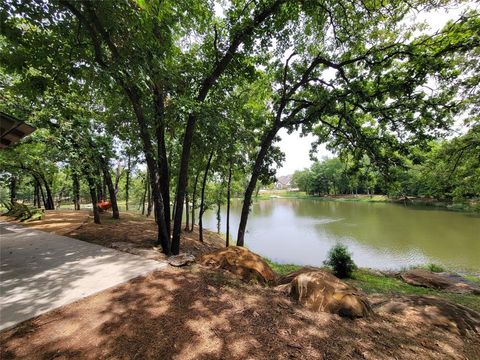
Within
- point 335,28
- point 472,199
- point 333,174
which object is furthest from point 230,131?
point 333,174

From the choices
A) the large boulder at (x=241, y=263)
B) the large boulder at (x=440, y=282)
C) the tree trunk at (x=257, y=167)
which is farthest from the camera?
the tree trunk at (x=257, y=167)

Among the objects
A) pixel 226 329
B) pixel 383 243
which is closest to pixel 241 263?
pixel 226 329

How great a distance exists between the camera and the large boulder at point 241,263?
4.18 meters

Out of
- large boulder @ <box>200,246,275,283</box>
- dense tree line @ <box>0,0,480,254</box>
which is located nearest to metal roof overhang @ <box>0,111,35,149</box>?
dense tree line @ <box>0,0,480,254</box>

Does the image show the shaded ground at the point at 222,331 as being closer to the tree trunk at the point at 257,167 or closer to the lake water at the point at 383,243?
the tree trunk at the point at 257,167

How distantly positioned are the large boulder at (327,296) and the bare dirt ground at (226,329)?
134 millimetres

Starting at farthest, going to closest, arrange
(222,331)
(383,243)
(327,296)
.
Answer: (383,243) < (327,296) < (222,331)

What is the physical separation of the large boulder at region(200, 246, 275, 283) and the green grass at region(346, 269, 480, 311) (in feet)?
8.81

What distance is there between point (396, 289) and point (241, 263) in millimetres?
4595

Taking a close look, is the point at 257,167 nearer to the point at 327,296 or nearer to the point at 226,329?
the point at 327,296

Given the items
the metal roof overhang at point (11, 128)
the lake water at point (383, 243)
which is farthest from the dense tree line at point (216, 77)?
the lake water at point (383, 243)

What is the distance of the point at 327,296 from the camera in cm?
318

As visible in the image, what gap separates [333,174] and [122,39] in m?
51.0

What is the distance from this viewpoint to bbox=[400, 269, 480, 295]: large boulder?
6106 mm
